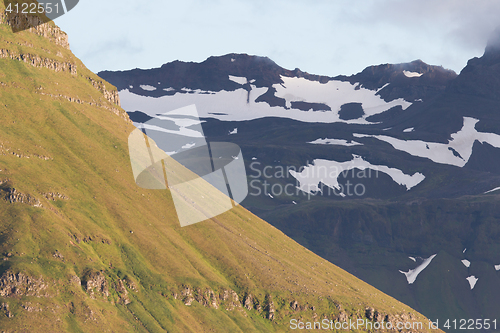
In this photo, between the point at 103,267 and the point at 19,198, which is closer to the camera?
the point at 19,198

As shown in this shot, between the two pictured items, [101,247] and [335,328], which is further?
[335,328]

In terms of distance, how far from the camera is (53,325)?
137 m

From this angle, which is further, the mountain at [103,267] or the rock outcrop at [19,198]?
the rock outcrop at [19,198]

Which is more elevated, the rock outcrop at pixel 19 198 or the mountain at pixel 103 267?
the rock outcrop at pixel 19 198

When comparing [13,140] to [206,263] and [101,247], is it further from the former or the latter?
[206,263]

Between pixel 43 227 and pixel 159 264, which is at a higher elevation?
pixel 43 227

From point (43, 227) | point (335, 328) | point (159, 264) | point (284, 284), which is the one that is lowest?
point (335, 328)

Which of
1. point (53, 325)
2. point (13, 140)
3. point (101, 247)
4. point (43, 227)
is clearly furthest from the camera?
point (13, 140)

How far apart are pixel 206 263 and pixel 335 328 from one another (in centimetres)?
4599

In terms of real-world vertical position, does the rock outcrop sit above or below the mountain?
above

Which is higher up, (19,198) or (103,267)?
(19,198)

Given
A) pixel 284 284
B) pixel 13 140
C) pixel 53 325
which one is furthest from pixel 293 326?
pixel 13 140

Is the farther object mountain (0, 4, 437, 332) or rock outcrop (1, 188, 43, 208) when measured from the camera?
rock outcrop (1, 188, 43, 208)

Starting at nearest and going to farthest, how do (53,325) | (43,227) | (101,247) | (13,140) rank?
1. (53,325)
2. (43,227)
3. (101,247)
4. (13,140)
